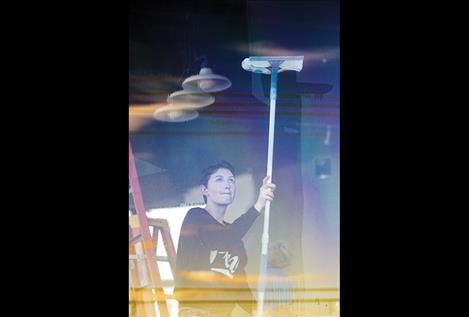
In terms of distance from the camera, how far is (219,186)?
8.84 ft

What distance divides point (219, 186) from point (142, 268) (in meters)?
0.41

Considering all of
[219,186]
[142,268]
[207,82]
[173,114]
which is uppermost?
[207,82]

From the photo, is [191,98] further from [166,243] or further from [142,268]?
[142,268]

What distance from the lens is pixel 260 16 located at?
2.73m

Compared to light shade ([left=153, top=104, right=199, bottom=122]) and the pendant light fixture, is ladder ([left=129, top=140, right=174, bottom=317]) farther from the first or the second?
the pendant light fixture

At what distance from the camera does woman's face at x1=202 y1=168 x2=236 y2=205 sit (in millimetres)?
2693

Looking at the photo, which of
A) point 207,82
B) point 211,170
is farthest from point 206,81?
point 211,170

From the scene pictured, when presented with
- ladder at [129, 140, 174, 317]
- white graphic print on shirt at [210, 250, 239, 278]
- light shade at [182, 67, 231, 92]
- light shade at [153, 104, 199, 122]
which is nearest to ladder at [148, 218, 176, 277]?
ladder at [129, 140, 174, 317]

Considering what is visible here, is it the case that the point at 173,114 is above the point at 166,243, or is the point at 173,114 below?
above

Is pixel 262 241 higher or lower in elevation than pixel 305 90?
lower
